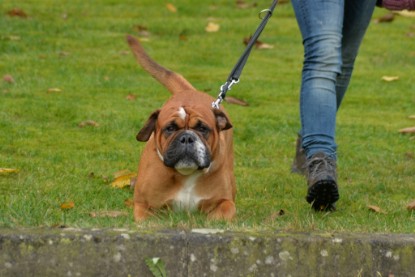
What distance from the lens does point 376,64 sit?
502 inches

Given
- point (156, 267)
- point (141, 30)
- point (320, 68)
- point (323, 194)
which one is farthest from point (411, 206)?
point (141, 30)

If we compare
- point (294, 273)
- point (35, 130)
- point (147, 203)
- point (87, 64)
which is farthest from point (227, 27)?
point (294, 273)

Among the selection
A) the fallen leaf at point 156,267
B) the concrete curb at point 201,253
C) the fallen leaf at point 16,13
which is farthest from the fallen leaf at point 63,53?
the fallen leaf at point 156,267

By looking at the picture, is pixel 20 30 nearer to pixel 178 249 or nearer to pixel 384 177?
pixel 384 177

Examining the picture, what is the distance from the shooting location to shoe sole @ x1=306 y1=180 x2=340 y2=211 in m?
5.72

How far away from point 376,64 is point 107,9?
4.59m

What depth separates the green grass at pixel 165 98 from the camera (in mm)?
6070

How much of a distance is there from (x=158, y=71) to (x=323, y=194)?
1.38 meters

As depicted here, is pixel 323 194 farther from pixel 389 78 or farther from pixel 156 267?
pixel 389 78

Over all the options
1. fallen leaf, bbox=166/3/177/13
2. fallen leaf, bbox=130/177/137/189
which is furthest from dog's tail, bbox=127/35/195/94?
fallen leaf, bbox=166/3/177/13

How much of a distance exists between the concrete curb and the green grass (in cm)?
18

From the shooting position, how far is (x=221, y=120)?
5.60 m

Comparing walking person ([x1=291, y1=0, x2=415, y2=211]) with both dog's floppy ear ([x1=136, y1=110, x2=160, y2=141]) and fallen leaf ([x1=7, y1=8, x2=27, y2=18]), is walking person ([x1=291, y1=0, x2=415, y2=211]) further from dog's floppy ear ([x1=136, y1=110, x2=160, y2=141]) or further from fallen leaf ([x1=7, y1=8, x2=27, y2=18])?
fallen leaf ([x1=7, y1=8, x2=27, y2=18])

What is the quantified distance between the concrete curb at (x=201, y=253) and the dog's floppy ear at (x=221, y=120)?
65.8 inches
